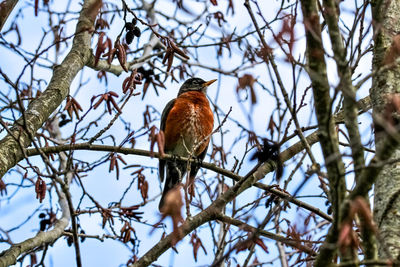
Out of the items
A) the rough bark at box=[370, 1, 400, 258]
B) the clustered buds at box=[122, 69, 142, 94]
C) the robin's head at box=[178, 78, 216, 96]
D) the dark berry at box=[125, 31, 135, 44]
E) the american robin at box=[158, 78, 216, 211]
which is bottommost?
the rough bark at box=[370, 1, 400, 258]

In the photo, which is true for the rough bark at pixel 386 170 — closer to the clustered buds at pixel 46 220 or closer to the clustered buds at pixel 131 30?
the clustered buds at pixel 131 30

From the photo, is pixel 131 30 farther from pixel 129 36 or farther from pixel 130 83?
pixel 130 83

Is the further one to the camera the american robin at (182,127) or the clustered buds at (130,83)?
the american robin at (182,127)

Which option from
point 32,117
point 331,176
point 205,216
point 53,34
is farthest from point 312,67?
point 53,34

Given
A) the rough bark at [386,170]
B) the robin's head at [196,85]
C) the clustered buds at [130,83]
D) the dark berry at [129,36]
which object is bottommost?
the rough bark at [386,170]

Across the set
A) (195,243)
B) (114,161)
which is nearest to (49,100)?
(114,161)

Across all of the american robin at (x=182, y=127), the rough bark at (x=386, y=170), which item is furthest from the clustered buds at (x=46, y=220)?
the rough bark at (x=386, y=170)

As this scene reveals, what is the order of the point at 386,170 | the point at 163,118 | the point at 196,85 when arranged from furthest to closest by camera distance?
the point at 196,85 < the point at 163,118 < the point at 386,170

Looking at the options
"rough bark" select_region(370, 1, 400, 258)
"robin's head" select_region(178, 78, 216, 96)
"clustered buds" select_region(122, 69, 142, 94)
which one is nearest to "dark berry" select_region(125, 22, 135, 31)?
"clustered buds" select_region(122, 69, 142, 94)

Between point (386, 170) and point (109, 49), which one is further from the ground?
point (109, 49)

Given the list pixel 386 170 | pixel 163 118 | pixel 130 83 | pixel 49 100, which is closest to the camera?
pixel 386 170

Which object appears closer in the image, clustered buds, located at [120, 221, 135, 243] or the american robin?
clustered buds, located at [120, 221, 135, 243]

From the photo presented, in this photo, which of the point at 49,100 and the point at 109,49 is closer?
the point at 109,49

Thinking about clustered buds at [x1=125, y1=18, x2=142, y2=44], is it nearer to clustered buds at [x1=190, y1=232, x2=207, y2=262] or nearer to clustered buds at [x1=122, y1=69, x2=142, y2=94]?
clustered buds at [x1=122, y1=69, x2=142, y2=94]
